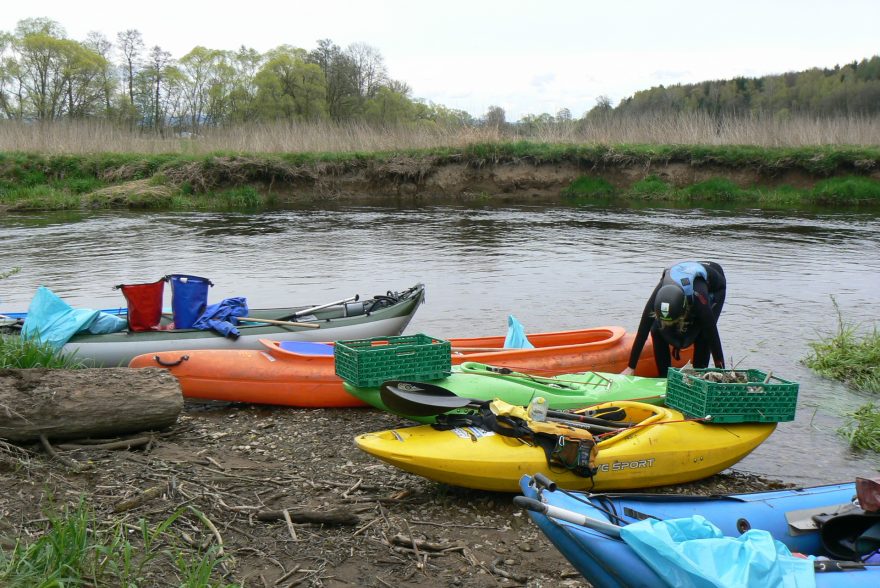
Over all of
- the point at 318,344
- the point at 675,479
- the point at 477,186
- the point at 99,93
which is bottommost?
the point at 675,479

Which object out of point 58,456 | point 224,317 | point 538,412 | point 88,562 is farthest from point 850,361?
point 88,562

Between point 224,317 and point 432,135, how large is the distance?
1901 cm

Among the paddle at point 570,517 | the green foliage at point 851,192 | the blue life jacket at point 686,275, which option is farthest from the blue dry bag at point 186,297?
the green foliage at point 851,192

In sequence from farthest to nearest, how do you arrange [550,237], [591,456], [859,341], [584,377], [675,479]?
[550,237] < [859,341] < [584,377] < [675,479] < [591,456]

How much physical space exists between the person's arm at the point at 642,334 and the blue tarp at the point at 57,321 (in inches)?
177

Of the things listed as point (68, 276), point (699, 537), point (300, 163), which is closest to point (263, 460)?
point (699, 537)

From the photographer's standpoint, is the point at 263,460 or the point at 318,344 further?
the point at 318,344

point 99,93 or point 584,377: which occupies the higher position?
point 99,93

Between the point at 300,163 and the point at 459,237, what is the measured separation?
28.2 ft

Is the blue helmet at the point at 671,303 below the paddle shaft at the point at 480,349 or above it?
above

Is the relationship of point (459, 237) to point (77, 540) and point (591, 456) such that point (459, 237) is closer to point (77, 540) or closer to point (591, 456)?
point (591, 456)

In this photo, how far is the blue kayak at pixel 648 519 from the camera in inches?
112

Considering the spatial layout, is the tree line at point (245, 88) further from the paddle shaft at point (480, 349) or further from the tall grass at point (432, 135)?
the paddle shaft at point (480, 349)

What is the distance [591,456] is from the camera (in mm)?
4445
